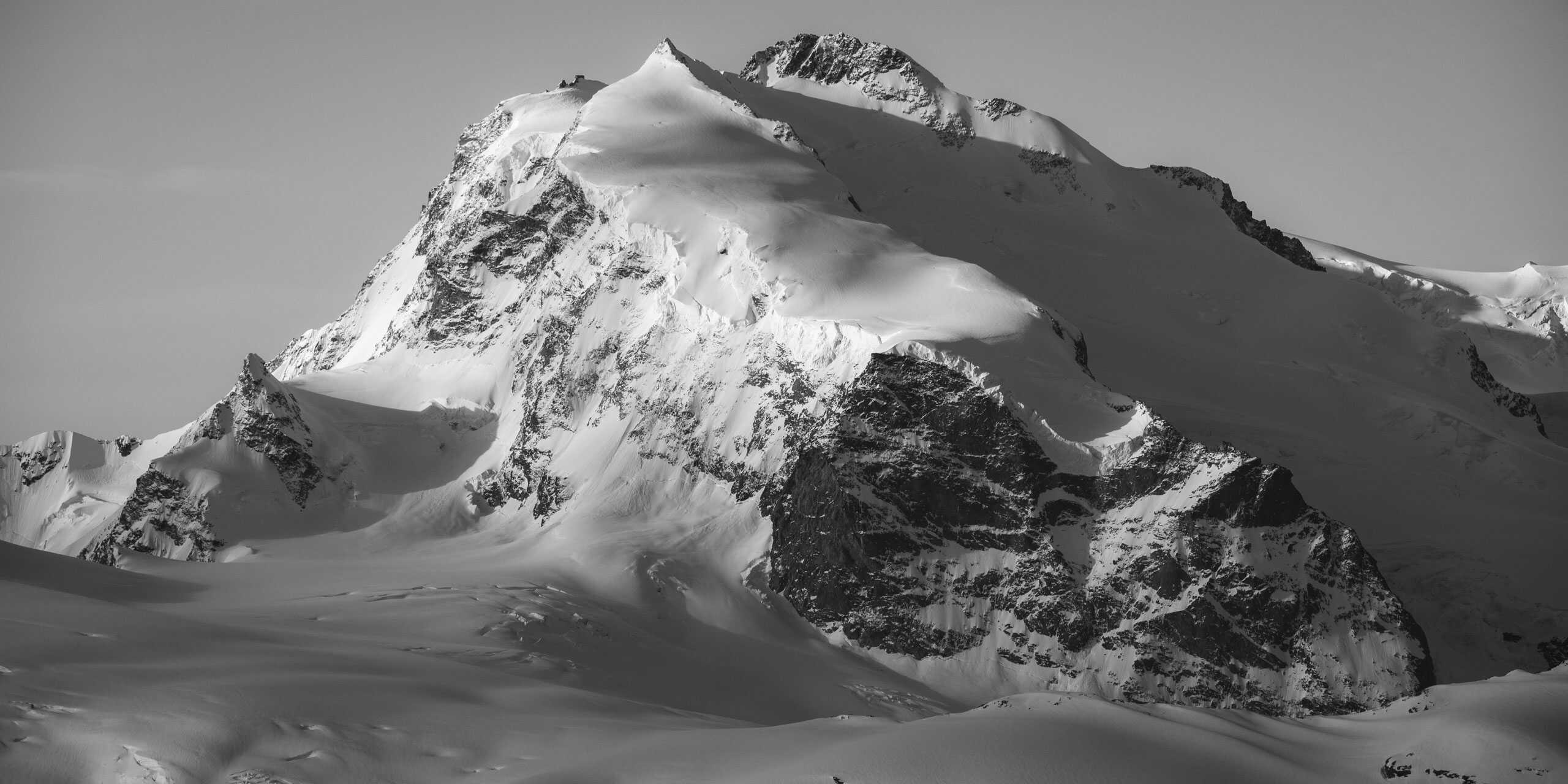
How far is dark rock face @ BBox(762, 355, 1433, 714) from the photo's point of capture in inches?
5295

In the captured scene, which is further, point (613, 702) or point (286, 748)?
point (613, 702)

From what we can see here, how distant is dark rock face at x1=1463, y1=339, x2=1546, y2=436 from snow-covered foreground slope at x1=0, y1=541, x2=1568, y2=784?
93.7 m

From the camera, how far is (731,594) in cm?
14038

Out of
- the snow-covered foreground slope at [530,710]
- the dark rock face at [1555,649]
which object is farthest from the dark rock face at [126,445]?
the dark rock face at [1555,649]

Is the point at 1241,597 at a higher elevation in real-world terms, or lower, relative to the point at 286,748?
higher

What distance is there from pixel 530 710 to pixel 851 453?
180 feet

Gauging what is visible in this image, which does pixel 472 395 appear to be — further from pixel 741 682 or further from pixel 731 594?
pixel 741 682

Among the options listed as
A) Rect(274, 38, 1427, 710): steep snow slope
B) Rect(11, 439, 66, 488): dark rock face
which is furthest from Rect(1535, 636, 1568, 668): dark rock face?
Rect(11, 439, 66, 488): dark rock face

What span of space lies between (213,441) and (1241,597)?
3442 inches

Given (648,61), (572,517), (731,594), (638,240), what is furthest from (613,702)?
(648,61)

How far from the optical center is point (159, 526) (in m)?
150

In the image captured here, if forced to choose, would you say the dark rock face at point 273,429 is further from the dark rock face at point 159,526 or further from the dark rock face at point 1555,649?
the dark rock face at point 1555,649

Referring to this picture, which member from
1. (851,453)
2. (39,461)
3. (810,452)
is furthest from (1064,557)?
(39,461)

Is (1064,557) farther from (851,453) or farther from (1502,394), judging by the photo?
(1502,394)
